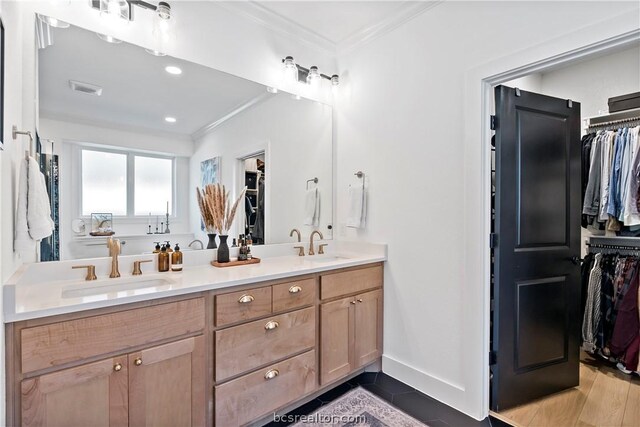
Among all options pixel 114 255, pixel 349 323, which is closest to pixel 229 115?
pixel 114 255

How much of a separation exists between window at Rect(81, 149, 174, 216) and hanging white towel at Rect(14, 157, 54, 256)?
1.58 feet

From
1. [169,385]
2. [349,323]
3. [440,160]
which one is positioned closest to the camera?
[169,385]

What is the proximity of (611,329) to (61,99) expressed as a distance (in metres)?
3.96

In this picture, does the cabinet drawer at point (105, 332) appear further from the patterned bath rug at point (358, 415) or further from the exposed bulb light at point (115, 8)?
the exposed bulb light at point (115, 8)

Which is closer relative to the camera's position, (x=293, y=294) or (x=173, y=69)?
(x=293, y=294)

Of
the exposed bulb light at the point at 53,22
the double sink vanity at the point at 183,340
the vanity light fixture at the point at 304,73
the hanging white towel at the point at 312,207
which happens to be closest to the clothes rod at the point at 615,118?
the vanity light fixture at the point at 304,73

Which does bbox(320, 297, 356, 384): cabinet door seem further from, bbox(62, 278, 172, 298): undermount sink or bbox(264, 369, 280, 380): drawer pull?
bbox(62, 278, 172, 298): undermount sink

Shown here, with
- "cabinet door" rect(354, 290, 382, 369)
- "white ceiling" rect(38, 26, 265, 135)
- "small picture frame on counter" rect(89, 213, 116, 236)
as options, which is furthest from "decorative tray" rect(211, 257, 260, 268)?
"white ceiling" rect(38, 26, 265, 135)

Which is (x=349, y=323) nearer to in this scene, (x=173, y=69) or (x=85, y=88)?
(x=173, y=69)

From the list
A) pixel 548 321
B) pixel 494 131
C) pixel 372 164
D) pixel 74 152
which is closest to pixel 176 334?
pixel 74 152

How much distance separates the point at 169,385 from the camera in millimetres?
1420

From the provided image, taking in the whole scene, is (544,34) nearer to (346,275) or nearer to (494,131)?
(494,131)

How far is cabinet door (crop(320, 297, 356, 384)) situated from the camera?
6.59 ft

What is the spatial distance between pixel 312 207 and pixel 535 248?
1.61 m
